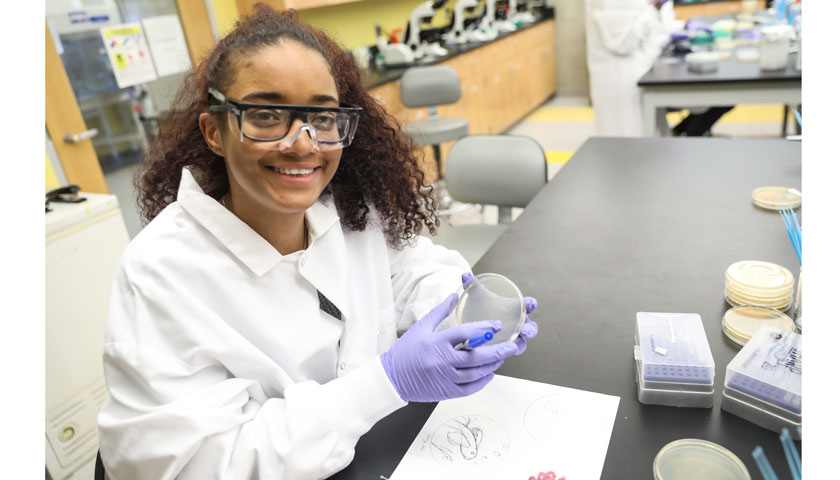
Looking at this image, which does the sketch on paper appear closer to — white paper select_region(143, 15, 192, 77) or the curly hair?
the curly hair

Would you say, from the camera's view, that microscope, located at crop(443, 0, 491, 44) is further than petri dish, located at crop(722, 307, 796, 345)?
Yes

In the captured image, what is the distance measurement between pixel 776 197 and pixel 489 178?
977 millimetres

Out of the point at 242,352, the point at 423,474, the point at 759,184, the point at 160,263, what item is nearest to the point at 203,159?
the point at 160,263

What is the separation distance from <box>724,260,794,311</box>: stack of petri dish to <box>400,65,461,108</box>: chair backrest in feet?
8.88

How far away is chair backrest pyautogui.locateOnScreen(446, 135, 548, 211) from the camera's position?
2035 mm

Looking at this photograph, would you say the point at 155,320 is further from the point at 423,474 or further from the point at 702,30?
the point at 702,30

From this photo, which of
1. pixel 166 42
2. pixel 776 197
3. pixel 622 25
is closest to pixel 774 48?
pixel 622 25

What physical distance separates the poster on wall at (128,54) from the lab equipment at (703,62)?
3063mm

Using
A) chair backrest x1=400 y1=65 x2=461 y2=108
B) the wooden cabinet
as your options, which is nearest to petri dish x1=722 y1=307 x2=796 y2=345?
chair backrest x1=400 y1=65 x2=461 y2=108

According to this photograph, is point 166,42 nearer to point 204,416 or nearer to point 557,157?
point 204,416

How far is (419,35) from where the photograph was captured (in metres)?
4.42

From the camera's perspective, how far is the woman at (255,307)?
2.60ft

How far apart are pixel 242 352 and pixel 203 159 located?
43 cm

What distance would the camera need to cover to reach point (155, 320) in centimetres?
86
